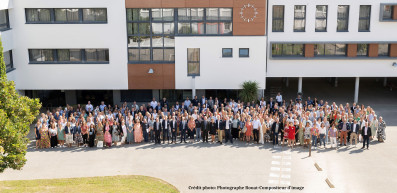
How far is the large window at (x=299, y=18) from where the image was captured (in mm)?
28703

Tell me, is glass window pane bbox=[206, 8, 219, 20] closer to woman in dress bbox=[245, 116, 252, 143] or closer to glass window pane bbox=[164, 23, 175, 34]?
glass window pane bbox=[164, 23, 175, 34]

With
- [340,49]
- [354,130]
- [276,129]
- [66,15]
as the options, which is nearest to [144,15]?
[66,15]

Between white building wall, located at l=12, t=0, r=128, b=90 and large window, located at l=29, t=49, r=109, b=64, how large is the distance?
318 mm

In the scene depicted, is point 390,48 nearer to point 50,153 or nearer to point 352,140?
point 352,140

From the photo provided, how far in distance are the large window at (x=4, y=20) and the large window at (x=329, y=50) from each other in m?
20.3

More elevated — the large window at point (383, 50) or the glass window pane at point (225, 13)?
the glass window pane at point (225, 13)

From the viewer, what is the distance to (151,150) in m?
22.0

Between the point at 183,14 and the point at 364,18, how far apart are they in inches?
480

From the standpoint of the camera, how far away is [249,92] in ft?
91.7

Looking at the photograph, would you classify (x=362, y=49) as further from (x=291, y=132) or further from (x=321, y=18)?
(x=291, y=132)

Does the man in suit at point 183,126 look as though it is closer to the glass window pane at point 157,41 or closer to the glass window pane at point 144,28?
the glass window pane at point 157,41

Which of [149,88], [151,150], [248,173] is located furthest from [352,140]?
[149,88]

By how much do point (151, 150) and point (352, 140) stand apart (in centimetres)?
1063

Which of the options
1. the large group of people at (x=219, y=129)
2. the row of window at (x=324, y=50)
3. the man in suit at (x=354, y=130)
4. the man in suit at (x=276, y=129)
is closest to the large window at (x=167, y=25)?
the row of window at (x=324, y=50)
